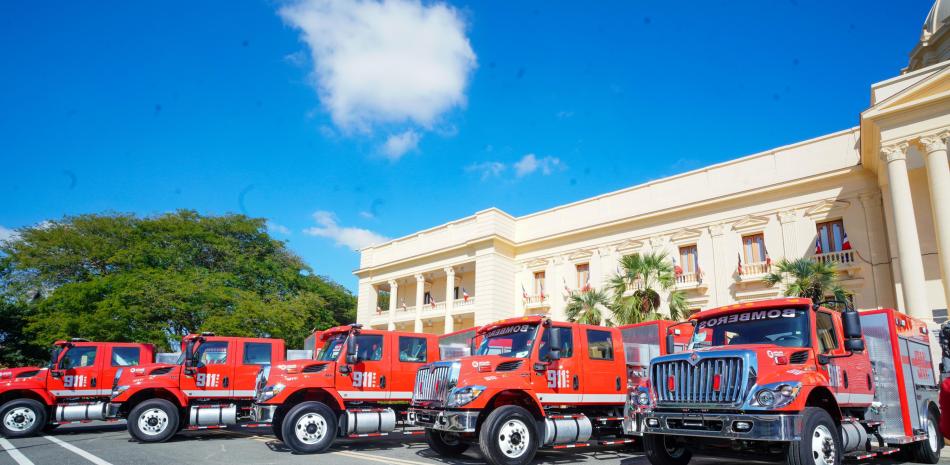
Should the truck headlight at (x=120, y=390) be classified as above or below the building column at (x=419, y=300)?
below

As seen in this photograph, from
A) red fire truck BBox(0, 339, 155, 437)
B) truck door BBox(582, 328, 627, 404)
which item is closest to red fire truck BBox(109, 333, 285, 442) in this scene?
red fire truck BBox(0, 339, 155, 437)

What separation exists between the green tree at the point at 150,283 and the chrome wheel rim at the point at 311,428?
21.1m

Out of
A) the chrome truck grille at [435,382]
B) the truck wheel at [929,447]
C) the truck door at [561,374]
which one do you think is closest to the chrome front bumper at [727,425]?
the truck door at [561,374]

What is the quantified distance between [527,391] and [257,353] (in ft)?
26.8

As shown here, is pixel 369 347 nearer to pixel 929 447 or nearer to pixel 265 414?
pixel 265 414

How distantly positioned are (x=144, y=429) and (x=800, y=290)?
19.5 meters

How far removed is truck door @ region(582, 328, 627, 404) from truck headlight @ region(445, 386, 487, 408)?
2323 mm

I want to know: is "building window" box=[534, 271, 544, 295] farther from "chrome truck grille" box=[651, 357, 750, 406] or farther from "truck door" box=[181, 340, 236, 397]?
"chrome truck grille" box=[651, 357, 750, 406]

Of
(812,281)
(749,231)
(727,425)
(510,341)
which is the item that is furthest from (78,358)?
(749,231)

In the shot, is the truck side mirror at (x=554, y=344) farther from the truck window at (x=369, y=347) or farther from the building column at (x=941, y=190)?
the building column at (x=941, y=190)

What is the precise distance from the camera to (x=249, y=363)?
14.4m

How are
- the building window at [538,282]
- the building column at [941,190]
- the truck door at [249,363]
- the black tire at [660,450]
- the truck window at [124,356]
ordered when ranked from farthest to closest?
the building window at [538,282] < the building column at [941,190] < the truck window at [124,356] < the truck door at [249,363] < the black tire at [660,450]

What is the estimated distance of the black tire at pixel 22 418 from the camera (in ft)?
45.1

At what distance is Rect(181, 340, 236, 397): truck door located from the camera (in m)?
13.5
